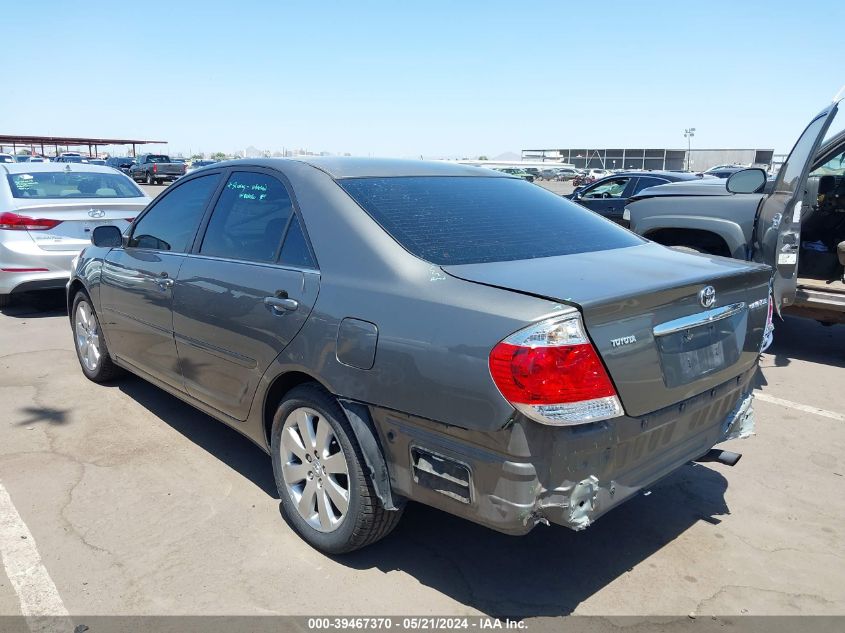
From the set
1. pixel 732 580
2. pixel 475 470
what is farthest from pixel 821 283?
pixel 475 470

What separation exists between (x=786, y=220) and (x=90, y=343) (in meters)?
5.47

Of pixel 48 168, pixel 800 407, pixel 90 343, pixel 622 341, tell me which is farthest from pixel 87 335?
pixel 800 407

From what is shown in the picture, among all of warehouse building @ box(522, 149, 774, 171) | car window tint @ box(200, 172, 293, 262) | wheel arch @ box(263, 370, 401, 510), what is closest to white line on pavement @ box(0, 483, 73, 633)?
wheel arch @ box(263, 370, 401, 510)

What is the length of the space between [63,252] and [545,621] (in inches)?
266

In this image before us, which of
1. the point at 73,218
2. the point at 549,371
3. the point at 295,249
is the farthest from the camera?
the point at 73,218

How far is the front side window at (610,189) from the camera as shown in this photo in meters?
12.7

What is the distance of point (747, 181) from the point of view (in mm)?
5801

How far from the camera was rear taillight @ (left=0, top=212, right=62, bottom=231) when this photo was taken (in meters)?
7.33

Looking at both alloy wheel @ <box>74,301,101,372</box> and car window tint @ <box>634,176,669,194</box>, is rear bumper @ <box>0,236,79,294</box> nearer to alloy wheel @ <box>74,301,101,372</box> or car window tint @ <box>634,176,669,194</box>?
alloy wheel @ <box>74,301,101,372</box>

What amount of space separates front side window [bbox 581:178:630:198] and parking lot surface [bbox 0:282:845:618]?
28.2 ft

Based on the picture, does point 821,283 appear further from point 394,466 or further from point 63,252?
point 63,252

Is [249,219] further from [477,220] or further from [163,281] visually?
[477,220]

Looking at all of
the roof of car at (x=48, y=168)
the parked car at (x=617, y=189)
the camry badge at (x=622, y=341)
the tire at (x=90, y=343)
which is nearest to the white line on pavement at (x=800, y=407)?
the camry badge at (x=622, y=341)

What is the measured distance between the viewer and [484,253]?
2.91 m
